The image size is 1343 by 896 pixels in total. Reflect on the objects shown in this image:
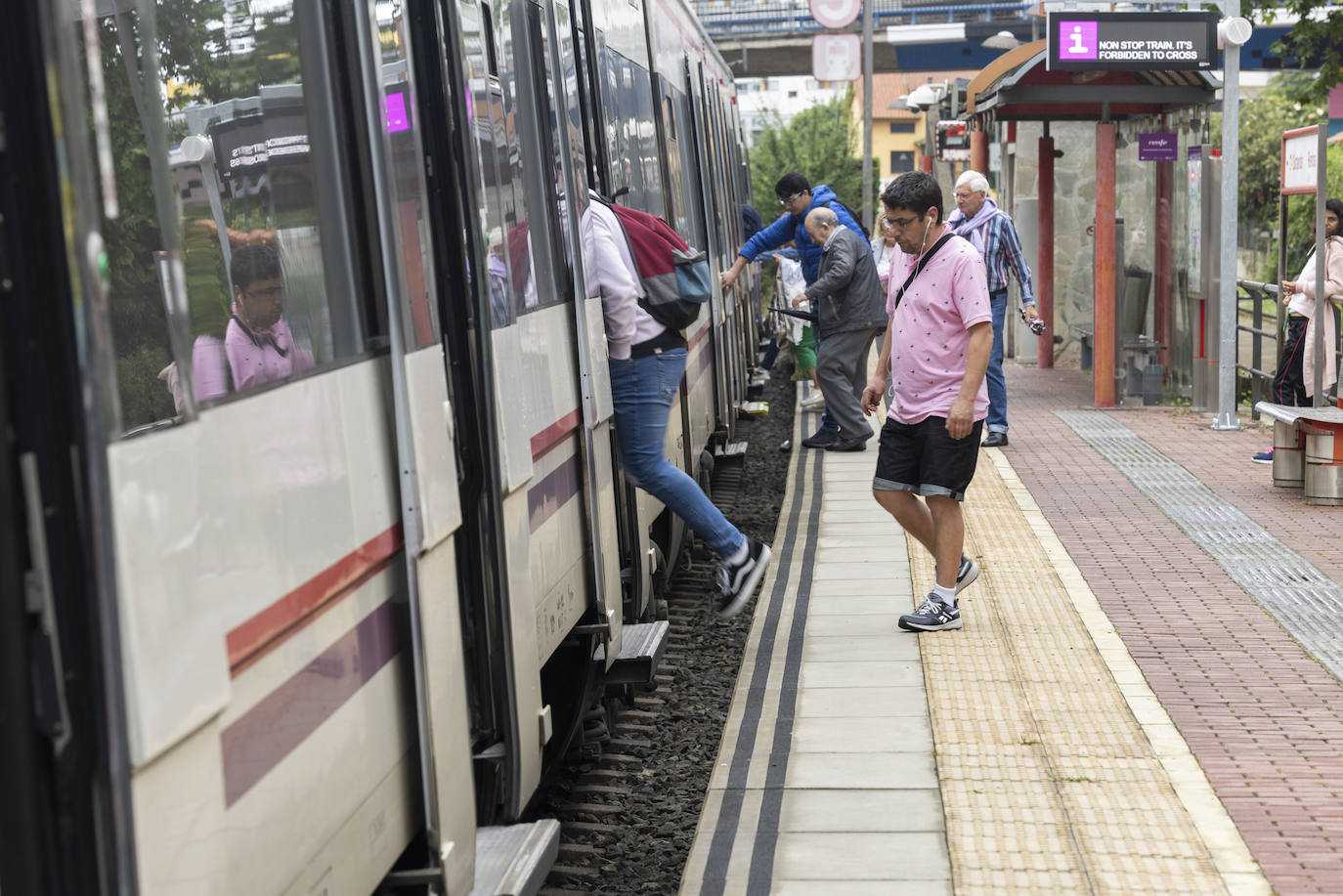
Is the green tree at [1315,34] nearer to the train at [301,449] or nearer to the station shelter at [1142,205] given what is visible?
the station shelter at [1142,205]

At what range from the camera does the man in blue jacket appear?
38.7ft

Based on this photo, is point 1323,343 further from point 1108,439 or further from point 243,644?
point 243,644

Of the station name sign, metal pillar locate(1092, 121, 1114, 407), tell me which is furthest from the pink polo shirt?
metal pillar locate(1092, 121, 1114, 407)

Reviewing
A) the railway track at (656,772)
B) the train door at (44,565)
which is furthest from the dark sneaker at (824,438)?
the train door at (44,565)

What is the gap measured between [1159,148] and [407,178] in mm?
11857

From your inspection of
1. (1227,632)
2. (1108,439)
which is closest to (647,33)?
(1227,632)

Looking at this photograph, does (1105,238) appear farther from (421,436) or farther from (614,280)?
(421,436)

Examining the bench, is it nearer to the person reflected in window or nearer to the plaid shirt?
the plaid shirt

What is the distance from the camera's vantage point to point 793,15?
4488 centimetres

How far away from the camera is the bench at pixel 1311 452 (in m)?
9.17

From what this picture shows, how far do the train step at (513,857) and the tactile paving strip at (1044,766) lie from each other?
108 centimetres

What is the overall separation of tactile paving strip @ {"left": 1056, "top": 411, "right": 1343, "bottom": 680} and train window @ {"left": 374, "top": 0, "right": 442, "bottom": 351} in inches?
161

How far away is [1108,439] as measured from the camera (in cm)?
1212

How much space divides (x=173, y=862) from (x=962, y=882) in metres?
2.49
